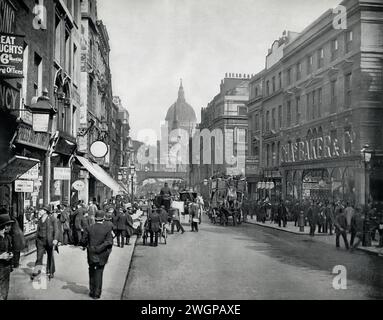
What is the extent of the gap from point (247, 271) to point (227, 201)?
67.6ft

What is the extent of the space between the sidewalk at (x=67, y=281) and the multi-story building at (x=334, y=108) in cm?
1403

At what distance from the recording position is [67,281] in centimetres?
1140

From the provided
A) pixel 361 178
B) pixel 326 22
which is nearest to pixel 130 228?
pixel 361 178

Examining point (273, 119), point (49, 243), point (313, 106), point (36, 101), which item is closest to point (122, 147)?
point (273, 119)

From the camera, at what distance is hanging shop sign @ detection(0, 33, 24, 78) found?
39.2 ft

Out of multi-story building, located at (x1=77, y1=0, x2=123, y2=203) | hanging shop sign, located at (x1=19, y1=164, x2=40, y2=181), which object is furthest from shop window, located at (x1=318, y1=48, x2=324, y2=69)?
hanging shop sign, located at (x1=19, y1=164, x2=40, y2=181)

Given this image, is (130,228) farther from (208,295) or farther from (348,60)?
(348,60)

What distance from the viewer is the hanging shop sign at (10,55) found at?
11945 mm

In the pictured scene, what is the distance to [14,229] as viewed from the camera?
9.97 m

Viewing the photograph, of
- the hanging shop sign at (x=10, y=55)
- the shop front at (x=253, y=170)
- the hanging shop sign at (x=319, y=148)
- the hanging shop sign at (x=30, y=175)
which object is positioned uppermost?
the hanging shop sign at (x=10, y=55)

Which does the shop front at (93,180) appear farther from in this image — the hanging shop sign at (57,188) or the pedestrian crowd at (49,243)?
the pedestrian crowd at (49,243)

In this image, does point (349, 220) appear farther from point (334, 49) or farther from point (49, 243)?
point (334, 49)

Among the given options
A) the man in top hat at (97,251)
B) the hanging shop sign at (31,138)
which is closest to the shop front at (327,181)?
the hanging shop sign at (31,138)

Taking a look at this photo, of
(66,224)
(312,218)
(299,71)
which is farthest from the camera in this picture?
(299,71)
